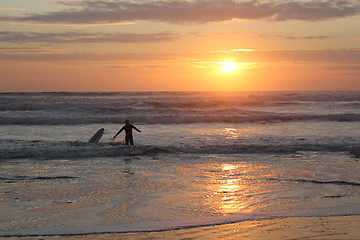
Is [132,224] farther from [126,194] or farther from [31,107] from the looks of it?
[31,107]

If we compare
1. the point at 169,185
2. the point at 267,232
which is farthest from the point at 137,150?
the point at 267,232

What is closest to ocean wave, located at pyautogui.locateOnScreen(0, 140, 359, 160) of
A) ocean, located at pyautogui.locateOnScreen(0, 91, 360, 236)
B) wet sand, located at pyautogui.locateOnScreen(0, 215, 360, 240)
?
ocean, located at pyautogui.locateOnScreen(0, 91, 360, 236)

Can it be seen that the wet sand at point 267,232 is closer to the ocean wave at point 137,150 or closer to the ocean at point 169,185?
the ocean at point 169,185

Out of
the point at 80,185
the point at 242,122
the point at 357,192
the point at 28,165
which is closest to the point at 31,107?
the point at 242,122

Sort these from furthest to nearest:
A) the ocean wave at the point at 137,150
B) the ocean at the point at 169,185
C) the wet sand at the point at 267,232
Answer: the ocean wave at the point at 137,150 < the ocean at the point at 169,185 < the wet sand at the point at 267,232

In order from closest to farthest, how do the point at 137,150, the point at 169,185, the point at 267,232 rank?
the point at 267,232 → the point at 169,185 → the point at 137,150

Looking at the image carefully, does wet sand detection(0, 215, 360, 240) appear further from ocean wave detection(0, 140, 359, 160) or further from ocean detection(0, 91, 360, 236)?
ocean wave detection(0, 140, 359, 160)

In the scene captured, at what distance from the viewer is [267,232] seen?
684cm

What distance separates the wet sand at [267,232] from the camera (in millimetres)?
6625

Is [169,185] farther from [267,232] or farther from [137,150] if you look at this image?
[137,150]

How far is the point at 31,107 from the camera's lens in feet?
165

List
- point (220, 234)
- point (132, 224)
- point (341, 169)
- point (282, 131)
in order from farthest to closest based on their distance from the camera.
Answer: point (282, 131) → point (341, 169) → point (132, 224) → point (220, 234)

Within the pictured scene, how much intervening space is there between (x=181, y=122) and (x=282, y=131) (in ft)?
29.1

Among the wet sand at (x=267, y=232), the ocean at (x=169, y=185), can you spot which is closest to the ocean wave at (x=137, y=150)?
the ocean at (x=169, y=185)
